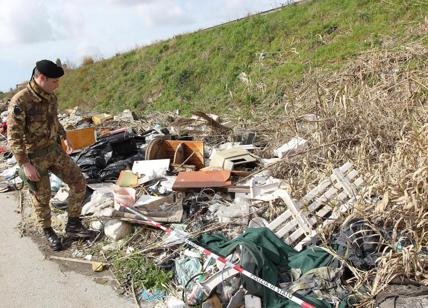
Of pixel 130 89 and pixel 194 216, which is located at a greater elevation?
pixel 130 89

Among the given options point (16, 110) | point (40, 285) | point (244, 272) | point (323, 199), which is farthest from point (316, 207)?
point (16, 110)

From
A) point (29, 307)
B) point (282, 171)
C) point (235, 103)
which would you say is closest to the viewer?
point (29, 307)

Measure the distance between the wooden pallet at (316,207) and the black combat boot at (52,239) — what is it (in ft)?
8.23

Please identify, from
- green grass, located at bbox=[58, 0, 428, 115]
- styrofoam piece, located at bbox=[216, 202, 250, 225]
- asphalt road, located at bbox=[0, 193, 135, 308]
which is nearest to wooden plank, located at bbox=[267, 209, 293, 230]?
styrofoam piece, located at bbox=[216, 202, 250, 225]

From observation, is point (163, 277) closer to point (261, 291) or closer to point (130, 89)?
point (261, 291)

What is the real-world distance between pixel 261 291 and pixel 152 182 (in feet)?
9.79

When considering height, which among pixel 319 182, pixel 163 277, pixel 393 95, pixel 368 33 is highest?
pixel 368 33

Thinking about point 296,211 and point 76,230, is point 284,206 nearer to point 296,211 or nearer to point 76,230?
point 296,211

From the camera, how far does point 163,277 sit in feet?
13.8

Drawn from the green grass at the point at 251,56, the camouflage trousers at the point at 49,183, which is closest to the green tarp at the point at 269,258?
the camouflage trousers at the point at 49,183

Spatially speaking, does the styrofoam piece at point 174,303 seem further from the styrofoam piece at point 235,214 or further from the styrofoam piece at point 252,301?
the styrofoam piece at point 235,214

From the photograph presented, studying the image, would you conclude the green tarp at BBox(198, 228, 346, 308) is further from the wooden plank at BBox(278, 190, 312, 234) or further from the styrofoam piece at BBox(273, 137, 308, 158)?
the styrofoam piece at BBox(273, 137, 308, 158)

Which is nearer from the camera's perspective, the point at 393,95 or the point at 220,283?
the point at 220,283

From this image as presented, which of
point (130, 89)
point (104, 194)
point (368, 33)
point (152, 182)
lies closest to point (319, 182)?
point (152, 182)
